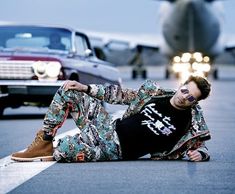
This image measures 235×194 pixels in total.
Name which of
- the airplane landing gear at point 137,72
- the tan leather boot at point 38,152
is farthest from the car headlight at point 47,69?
the airplane landing gear at point 137,72

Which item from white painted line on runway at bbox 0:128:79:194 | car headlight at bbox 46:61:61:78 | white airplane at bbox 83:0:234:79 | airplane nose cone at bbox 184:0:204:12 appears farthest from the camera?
white airplane at bbox 83:0:234:79

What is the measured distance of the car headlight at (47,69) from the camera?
14.8 metres

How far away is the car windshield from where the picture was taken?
53.0 feet

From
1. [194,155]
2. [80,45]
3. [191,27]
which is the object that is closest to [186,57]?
[191,27]

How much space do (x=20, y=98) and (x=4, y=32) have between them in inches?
65.8

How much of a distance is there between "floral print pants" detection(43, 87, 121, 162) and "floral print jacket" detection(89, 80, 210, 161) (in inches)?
7.1

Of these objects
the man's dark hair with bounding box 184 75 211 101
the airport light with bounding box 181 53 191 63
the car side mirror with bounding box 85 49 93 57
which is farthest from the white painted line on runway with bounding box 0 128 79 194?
the airport light with bounding box 181 53 191 63

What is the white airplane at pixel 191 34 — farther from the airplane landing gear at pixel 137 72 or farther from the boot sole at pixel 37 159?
the boot sole at pixel 37 159

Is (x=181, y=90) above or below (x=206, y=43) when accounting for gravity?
above

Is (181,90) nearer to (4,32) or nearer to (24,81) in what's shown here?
(24,81)

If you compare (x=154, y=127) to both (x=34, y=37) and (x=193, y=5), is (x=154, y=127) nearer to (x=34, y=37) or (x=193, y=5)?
(x=34, y=37)

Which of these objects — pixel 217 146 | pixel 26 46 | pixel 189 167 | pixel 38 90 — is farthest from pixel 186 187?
pixel 26 46

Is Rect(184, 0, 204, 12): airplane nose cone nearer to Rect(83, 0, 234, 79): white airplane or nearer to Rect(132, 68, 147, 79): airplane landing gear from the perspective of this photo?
Rect(83, 0, 234, 79): white airplane

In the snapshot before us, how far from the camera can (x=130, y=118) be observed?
331 inches
